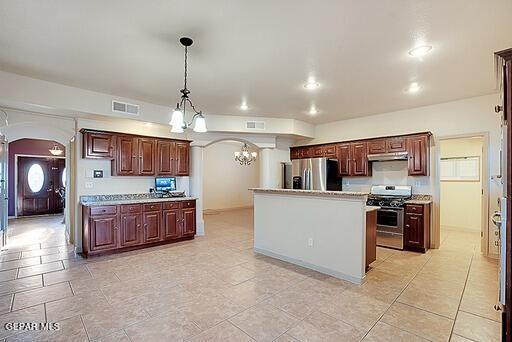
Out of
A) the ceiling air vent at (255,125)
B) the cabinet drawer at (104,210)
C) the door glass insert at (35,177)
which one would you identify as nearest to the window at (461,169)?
the ceiling air vent at (255,125)

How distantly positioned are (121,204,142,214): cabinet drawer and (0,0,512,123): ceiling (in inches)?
79.1

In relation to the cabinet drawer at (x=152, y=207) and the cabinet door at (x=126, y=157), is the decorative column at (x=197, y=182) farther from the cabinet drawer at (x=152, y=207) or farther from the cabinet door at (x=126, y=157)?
the cabinet door at (x=126, y=157)

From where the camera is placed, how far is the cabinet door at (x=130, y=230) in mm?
4578

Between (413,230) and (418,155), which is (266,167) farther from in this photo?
(413,230)

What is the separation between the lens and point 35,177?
8391 millimetres

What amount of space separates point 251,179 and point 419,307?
9.26 metres

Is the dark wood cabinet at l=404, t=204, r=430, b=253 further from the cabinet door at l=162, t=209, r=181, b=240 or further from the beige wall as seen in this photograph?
the cabinet door at l=162, t=209, r=181, b=240

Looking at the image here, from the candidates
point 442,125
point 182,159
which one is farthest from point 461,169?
point 182,159

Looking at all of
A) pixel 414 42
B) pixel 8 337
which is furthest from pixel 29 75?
pixel 414 42

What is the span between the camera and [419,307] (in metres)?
2.64

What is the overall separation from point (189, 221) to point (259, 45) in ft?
13.0

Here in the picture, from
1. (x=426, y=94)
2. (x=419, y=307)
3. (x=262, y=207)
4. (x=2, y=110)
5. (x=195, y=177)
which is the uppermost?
(x=426, y=94)

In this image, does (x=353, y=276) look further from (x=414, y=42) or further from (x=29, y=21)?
(x=29, y=21)

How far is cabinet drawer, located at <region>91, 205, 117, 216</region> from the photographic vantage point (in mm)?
4270
